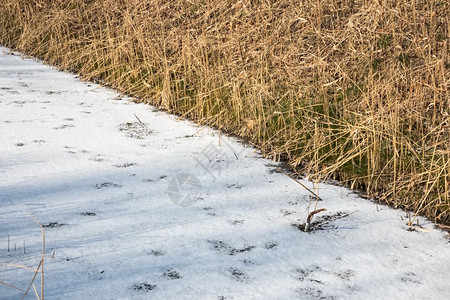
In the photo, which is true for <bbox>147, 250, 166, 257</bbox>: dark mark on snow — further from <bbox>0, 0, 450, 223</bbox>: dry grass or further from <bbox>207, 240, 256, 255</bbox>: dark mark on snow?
<bbox>0, 0, 450, 223</bbox>: dry grass

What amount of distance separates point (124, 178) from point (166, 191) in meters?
0.22

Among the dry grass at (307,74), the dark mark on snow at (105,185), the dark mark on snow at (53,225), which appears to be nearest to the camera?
the dark mark on snow at (53,225)

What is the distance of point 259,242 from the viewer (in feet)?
6.03

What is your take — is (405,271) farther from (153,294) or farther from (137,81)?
(137,81)

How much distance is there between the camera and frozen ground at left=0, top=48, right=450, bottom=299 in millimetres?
1586

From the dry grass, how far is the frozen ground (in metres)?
0.18

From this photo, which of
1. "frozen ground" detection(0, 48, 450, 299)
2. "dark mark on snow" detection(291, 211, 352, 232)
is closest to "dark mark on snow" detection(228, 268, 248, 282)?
"frozen ground" detection(0, 48, 450, 299)

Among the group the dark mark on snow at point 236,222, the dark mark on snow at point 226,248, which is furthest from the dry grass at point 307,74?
the dark mark on snow at point 226,248

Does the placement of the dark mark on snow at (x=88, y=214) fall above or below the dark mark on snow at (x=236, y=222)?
below

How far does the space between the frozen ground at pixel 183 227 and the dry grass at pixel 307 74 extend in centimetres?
18

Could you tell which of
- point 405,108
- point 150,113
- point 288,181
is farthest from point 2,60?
point 405,108

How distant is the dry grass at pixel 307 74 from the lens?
2377 millimetres

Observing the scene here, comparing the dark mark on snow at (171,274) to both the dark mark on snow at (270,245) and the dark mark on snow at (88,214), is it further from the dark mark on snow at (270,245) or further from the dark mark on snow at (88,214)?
the dark mark on snow at (88,214)

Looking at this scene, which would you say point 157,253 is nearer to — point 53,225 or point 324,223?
point 53,225
